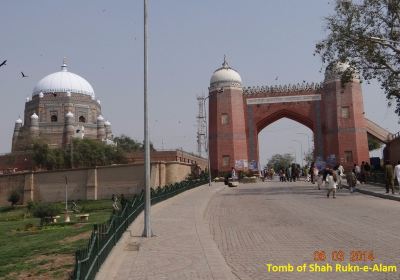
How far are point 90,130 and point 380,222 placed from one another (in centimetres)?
6422

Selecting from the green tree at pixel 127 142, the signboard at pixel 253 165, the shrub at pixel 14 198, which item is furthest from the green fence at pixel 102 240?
the green tree at pixel 127 142

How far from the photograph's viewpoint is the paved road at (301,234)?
7.26 m

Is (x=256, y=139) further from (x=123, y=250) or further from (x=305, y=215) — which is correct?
(x=123, y=250)

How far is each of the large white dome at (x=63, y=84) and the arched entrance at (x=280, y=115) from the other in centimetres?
2911

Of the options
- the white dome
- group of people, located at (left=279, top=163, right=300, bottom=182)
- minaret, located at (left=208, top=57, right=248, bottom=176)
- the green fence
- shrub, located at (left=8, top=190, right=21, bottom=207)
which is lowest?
the green fence

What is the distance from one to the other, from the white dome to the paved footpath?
37.3 meters

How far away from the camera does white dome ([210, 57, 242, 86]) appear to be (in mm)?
49469

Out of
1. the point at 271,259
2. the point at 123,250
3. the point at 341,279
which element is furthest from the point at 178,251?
the point at 341,279

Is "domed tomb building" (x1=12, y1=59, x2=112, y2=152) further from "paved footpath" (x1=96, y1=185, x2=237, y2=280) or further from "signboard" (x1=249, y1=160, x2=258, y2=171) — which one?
"paved footpath" (x1=96, y1=185, x2=237, y2=280)

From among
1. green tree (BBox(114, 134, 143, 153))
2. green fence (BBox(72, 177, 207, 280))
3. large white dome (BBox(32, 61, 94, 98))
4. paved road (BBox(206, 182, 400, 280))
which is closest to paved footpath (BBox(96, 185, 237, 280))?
green fence (BBox(72, 177, 207, 280))

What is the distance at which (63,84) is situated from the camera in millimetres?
72312

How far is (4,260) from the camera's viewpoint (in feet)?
35.7

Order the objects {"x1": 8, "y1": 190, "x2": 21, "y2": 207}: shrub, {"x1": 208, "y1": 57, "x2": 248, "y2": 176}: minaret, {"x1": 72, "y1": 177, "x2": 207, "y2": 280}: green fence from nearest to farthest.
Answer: {"x1": 72, "y1": 177, "x2": 207, "y2": 280}: green fence, {"x1": 208, "y1": 57, "x2": 248, "y2": 176}: minaret, {"x1": 8, "y1": 190, "x2": 21, "y2": 207}: shrub

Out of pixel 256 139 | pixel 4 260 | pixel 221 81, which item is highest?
pixel 221 81
